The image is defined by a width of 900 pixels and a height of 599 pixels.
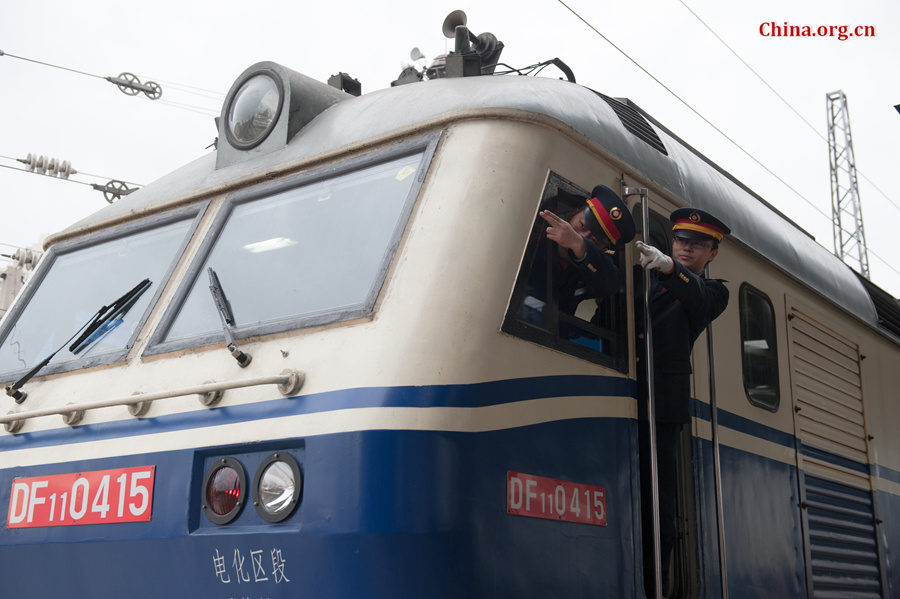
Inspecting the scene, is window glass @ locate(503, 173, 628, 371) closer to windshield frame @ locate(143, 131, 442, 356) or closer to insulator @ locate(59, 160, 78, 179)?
windshield frame @ locate(143, 131, 442, 356)

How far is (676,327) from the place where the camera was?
12.2ft

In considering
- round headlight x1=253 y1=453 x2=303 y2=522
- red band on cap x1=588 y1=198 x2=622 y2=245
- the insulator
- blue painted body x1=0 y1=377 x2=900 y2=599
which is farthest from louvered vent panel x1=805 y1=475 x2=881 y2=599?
the insulator

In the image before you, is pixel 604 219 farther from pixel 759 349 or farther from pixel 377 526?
pixel 759 349

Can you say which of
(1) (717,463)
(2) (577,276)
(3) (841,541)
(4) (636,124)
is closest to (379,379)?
(2) (577,276)

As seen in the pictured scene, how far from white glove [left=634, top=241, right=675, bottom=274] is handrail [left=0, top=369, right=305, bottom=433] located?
1.34m

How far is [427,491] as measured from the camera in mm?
2662

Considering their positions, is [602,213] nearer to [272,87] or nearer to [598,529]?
[598,529]

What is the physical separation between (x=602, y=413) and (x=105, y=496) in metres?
1.78

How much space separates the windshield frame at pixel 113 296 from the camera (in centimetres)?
379

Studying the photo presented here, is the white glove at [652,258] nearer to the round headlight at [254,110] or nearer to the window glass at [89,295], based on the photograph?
the round headlight at [254,110]

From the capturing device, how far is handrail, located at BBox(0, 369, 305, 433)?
298cm

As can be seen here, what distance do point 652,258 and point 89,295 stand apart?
8.29 feet

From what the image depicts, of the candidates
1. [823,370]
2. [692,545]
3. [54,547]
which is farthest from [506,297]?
[823,370]

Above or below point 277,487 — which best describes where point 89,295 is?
above
